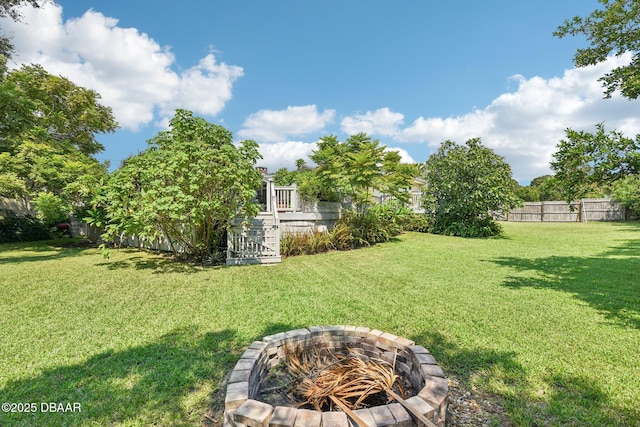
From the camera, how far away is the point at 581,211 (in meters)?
16.7

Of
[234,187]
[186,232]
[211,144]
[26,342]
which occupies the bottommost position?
[26,342]

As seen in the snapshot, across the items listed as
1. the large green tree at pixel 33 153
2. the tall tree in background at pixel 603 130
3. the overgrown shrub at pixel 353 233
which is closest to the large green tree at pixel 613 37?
the tall tree in background at pixel 603 130

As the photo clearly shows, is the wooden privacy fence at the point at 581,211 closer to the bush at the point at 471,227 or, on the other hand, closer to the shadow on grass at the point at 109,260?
the bush at the point at 471,227

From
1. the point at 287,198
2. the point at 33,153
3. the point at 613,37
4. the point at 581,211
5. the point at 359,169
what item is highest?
the point at 613,37

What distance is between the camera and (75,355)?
9.13 feet

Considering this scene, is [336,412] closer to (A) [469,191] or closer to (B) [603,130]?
(B) [603,130]

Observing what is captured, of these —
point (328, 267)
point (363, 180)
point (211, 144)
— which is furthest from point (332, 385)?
point (363, 180)

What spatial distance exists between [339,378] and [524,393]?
1416mm

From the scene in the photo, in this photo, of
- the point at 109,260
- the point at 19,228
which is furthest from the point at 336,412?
the point at 19,228

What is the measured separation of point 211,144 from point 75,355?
198 inches

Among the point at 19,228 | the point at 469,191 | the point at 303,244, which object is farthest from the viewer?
the point at 19,228

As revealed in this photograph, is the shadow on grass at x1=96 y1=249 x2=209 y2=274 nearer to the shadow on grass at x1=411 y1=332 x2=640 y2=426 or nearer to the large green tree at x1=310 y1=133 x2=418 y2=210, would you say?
the large green tree at x1=310 y1=133 x2=418 y2=210

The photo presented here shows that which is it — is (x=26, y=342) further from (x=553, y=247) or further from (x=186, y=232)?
(x=553, y=247)

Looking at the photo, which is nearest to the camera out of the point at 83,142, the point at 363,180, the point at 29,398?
the point at 29,398
